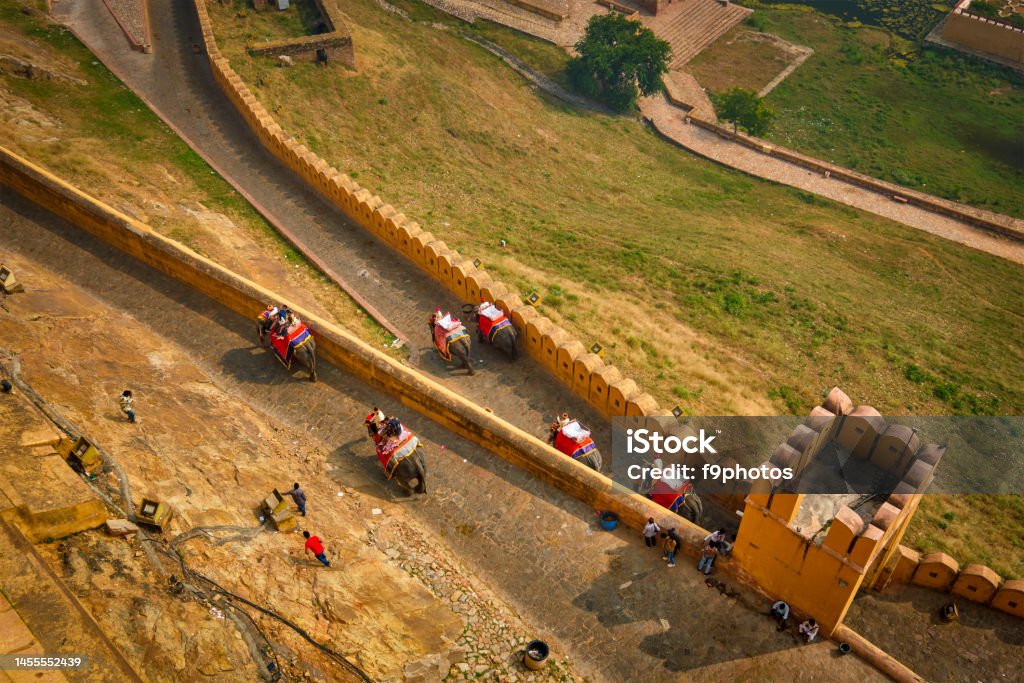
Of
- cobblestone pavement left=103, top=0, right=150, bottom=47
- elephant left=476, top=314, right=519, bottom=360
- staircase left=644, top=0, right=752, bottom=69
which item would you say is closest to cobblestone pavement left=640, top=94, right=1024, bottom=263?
staircase left=644, top=0, right=752, bottom=69

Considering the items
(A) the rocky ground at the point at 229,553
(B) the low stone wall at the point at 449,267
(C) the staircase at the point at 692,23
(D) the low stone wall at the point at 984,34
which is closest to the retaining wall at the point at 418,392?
(B) the low stone wall at the point at 449,267

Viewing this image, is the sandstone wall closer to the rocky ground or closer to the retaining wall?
the retaining wall

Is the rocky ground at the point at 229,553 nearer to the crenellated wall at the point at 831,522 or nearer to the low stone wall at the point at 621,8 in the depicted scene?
the crenellated wall at the point at 831,522

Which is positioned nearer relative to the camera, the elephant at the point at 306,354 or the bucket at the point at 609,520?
the bucket at the point at 609,520

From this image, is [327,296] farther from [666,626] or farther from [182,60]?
[182,60]

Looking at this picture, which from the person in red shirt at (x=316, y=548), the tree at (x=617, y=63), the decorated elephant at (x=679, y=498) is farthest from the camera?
the tree at (x=617, y=63)

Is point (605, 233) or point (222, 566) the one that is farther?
point (605, 233)

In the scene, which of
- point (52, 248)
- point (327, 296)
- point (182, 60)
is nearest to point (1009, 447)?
point (327, 296)
